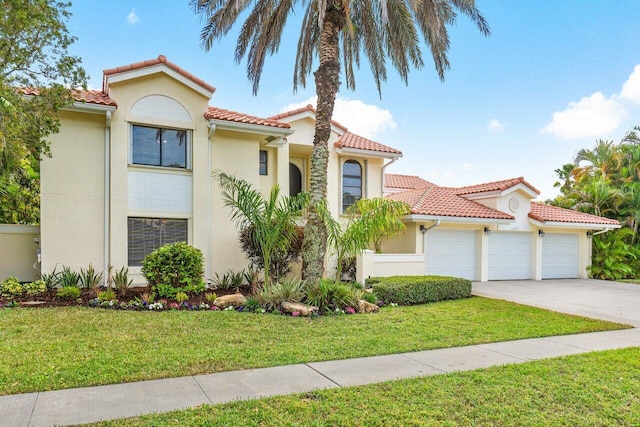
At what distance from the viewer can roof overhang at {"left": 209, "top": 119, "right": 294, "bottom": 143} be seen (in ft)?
45.1

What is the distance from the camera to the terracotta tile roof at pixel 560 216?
1973 centimetres

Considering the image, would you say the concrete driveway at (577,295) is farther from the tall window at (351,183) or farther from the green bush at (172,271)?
the green bush at (172,271)

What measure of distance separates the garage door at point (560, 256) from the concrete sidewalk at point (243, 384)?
14105 millimetres

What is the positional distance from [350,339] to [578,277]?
62.7 feet

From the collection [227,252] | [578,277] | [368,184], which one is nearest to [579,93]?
[578,277]

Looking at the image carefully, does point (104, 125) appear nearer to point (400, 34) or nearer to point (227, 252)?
point (227, 252)

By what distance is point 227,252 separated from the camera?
1452 centimetres

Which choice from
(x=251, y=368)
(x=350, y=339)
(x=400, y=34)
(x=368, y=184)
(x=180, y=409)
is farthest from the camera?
(x=368, y=184)

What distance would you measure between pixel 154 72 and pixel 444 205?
13101mm

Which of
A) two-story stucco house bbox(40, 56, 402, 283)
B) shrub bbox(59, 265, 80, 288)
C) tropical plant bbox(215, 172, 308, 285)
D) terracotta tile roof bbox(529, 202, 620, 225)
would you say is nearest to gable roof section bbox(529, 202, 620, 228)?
terracotta tile roof bbox(529, 202, 620, 225)

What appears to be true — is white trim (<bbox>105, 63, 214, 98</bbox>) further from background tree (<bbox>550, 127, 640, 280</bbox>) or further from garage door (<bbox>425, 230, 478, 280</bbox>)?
background tree (<bbox>550, 127, 640, 280</bbox>)

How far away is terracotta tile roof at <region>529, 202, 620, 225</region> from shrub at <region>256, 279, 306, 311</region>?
14.3 meters

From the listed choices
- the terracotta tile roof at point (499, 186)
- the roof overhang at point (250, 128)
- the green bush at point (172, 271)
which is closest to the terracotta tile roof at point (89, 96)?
the roof overhang at point (250, 128)

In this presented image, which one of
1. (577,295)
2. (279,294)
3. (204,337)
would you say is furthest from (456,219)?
(204,337)
